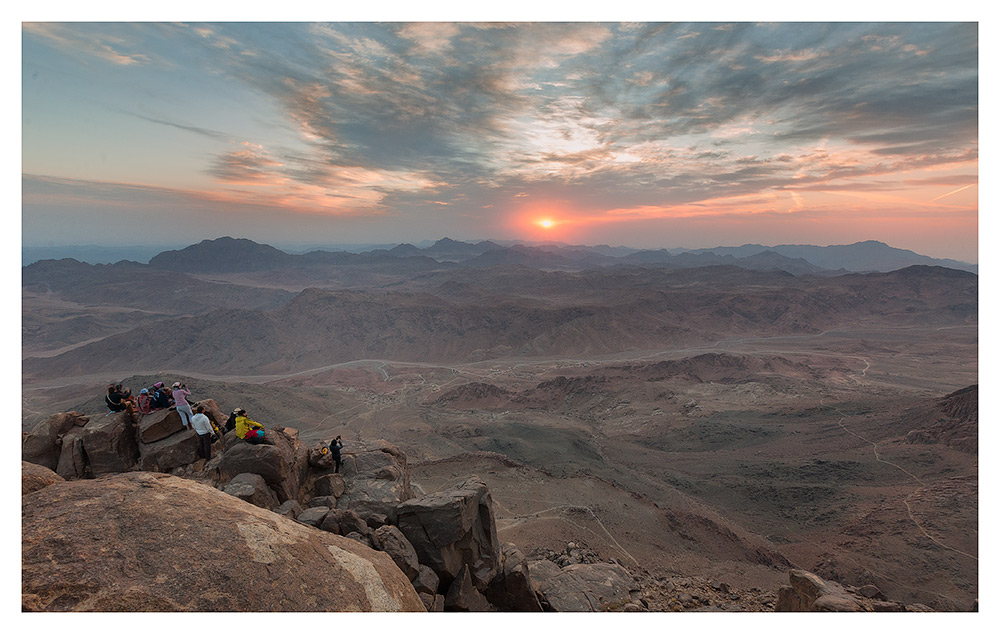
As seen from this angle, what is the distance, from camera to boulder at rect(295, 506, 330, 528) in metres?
8.99

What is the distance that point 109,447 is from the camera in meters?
10.9

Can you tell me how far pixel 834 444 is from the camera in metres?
32.4

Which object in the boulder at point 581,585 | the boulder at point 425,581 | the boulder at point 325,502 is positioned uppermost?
the boulder at point 325,502

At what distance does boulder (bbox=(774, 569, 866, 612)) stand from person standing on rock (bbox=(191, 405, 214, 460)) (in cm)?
1576

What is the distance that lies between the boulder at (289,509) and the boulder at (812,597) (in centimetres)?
1227

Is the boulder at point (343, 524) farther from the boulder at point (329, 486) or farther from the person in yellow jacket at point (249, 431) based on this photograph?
the person in yellow jacket at point (249, 431)

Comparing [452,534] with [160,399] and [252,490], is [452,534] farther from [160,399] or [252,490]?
[160,399]

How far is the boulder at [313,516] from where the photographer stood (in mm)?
8992

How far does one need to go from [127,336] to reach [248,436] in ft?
370

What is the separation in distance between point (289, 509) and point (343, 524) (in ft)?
4.41

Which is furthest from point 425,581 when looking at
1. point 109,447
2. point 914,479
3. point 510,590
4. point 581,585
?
point 914,479

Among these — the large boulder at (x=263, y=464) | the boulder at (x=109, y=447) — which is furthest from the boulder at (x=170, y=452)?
the large boulder at (x=263, y=464)

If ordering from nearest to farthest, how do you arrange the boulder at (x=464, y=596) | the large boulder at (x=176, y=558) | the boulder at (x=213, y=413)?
the large boulder at (x=176, y=558) < the boulder at (x=464, y=596) < the boulder at (x=213, y=413)

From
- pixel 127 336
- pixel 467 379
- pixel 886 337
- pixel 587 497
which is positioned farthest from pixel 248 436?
pixel 886 337
